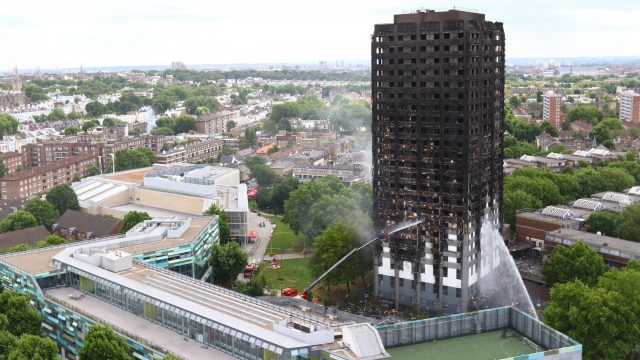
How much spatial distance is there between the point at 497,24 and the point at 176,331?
2890 centimetres

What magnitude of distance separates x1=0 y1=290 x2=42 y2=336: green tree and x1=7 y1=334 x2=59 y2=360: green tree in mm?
4105

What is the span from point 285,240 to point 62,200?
75.7ft

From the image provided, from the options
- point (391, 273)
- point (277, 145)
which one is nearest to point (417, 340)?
point (391, 273)

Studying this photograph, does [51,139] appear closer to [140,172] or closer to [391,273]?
[140,172]

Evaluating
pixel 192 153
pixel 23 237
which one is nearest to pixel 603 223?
pixel 23 237

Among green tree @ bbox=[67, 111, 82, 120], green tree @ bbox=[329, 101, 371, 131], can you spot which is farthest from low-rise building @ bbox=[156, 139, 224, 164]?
green tree @ bbox=[67, 111, 82, 120]

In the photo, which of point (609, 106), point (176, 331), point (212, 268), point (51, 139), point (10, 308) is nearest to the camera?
point (176, 331)

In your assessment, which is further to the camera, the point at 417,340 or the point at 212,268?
the point at 212,268

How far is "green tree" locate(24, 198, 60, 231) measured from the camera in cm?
6700

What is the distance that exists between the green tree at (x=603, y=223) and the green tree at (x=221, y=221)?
30443 millimetres

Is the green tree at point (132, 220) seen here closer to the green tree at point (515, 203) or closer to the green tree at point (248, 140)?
the green tree at point (515, 203)

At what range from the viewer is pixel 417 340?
30484mm

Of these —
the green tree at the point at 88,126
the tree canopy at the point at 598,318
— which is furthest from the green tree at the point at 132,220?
the green tree at the point at 88,126

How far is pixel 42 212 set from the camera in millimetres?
67250
